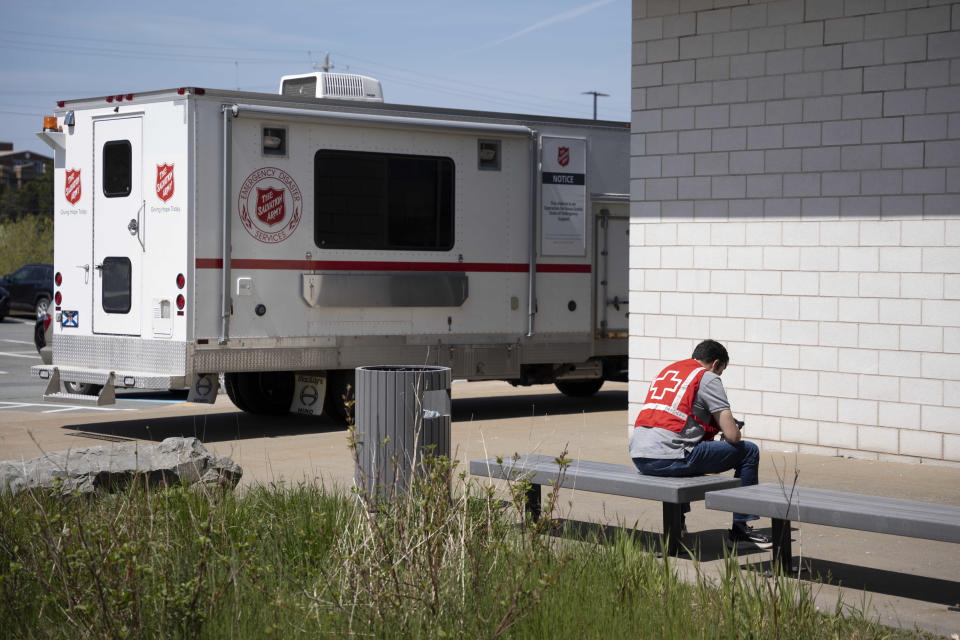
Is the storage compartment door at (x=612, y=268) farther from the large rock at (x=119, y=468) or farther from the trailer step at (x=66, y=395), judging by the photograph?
the large rock at (x=119, y=468)

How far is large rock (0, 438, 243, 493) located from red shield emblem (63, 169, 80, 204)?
467 centimetres

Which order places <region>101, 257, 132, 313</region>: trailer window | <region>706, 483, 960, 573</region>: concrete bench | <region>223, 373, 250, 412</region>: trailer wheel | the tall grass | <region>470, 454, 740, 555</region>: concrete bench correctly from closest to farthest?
the tall grass
<region>706, 483, 960, 573</region>: concrete bench
<region>470, 454, 740, 555</region>: concrete bench
<region>101, 257, 132, 313</region>: trailer window
<region>223, 373, 250, 412</region>: trailer wheel

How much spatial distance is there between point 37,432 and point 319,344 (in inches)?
110

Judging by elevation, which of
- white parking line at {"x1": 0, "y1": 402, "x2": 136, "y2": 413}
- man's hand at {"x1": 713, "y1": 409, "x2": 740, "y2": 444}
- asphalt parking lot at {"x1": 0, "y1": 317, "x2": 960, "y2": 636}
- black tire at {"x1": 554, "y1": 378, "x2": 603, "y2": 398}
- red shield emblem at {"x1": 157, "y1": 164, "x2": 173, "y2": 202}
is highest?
red shield emblem at {"x1": 157, "y1": 164, "x2": 173, "y2": 202}

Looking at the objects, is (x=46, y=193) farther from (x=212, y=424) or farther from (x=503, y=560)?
(x=503, y=560)

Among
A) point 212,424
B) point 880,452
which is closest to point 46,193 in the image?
point 212,424

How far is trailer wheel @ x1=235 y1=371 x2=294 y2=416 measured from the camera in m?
13.5

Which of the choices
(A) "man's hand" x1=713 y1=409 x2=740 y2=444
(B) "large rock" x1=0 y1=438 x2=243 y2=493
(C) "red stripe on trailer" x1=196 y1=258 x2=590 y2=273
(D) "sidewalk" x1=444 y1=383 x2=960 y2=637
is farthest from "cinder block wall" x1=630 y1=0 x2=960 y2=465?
(B) "large rock" x1=0 y1=438 x2=243 y2=493

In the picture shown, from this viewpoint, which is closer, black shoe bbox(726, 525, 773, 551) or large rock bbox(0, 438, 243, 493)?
black shoe bbox(726, 525, 773, 551)

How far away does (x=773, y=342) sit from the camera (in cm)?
1062

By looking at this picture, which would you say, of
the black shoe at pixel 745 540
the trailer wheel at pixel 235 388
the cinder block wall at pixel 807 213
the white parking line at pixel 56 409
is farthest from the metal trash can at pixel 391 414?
the white parking line at pixel 56 409

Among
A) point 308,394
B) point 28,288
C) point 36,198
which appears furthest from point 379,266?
point 36,198

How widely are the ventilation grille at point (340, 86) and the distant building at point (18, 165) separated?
9661 centimetres

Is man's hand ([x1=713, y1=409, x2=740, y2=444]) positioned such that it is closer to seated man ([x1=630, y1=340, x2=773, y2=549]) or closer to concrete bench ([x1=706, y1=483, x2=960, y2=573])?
seated man ([x1=630, y1=340, x2=773, y2=549])
